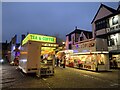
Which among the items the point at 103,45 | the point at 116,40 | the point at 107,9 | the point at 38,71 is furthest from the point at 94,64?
the point at 107,9

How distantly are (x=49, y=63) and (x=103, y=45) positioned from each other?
11777 mm

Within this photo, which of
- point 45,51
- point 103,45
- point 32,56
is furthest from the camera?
point 103,45

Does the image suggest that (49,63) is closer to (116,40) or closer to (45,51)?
(45,51)

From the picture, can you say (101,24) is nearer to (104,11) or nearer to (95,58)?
(104,11)

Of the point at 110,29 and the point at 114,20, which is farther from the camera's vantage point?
the point at 110,29

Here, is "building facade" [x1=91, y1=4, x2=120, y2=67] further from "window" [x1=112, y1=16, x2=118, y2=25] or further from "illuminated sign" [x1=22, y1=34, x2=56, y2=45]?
"illuminated sign" [x1=22, y1=34, x2=56, y2=45]

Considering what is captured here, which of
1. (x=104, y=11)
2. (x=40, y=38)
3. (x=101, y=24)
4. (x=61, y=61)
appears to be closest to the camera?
(x=40, y=38)

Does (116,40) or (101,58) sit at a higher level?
(116,40)

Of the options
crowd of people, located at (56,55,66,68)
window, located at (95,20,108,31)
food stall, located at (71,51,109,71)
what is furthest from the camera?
crowd of people, located at (56,55,66,68)

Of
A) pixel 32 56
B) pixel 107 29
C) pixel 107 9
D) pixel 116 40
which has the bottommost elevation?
pixel 32 56

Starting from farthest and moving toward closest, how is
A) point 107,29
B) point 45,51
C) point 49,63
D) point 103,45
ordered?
point 107,29 < point 103,45 < point 45,51 < point 49,63

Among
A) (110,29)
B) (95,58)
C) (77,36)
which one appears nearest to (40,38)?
(95,58)

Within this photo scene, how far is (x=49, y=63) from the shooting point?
1386cm

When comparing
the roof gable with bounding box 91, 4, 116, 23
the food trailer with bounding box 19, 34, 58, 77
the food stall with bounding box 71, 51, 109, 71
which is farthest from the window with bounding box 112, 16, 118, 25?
the food trailer with bounding box 19, 34, 58, 77
